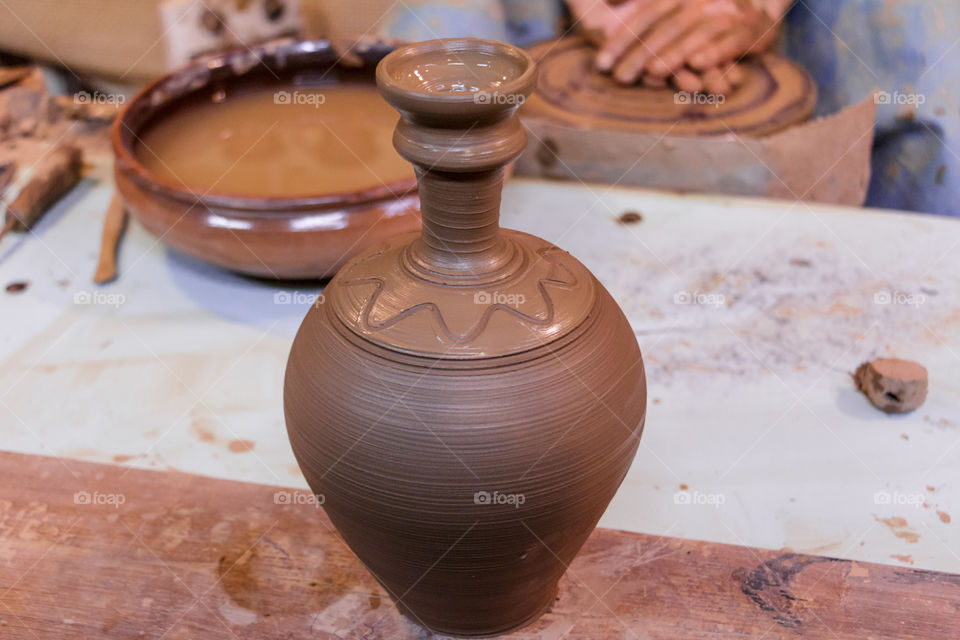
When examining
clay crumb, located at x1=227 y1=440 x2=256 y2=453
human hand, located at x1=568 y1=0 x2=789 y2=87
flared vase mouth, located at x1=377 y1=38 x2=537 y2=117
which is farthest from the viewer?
human hand, located at x1=568 y1=0 x2=789 y2=87

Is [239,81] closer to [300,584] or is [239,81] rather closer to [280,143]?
[280,143]

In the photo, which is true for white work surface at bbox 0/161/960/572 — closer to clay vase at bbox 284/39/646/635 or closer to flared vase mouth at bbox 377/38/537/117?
clay vase at bbox 284/39/646/635

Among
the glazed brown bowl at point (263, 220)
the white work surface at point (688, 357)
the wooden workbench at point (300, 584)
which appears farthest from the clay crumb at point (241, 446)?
the glazed brown bowl at point (263, 220)

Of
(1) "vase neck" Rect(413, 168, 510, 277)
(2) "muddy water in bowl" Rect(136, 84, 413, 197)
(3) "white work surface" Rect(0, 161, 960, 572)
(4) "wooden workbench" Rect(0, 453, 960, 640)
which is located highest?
(1) "vase neck" Rect(413, 168, 510, 277)

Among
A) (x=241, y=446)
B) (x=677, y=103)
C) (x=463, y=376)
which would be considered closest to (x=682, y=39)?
(x=677, y=103)

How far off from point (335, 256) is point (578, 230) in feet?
2.37

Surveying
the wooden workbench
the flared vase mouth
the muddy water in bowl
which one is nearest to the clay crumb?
the wooden workbench

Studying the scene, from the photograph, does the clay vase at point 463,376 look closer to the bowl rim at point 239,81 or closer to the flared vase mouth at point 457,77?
the flared vase mouth at point 457,77

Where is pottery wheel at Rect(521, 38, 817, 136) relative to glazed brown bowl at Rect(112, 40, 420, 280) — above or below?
below

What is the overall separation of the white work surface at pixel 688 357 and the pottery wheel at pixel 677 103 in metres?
0.22

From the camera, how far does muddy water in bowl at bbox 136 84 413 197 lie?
2.34 meters

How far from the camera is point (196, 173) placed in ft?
7.75

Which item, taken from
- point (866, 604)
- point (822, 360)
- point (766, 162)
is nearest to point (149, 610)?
point (866, 604)

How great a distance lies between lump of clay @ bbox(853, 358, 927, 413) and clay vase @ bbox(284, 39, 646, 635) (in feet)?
2.91
